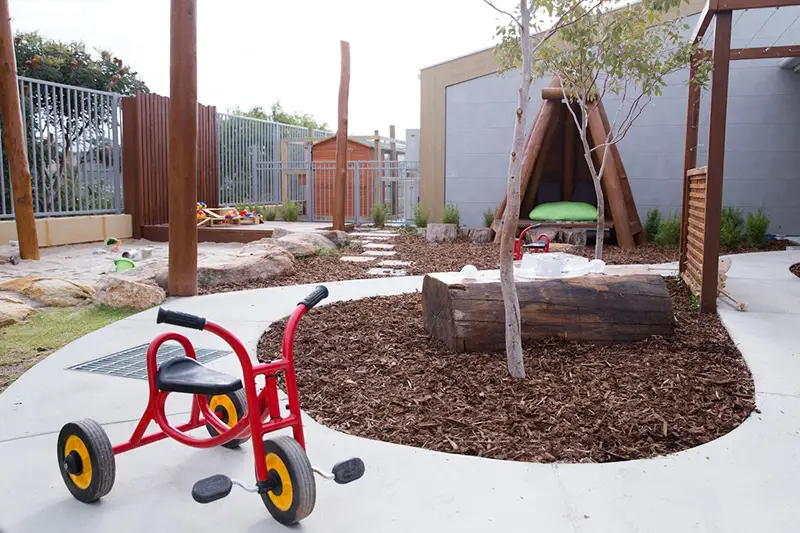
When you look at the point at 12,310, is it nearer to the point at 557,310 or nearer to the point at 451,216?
the point at 557,310

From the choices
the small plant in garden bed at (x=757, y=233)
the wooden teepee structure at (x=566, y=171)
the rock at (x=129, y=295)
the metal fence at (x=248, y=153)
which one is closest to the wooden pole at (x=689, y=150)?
the wooden teepee structure at (x=566, y=171)

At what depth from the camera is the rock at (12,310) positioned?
5.48 m

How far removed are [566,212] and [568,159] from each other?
55.2 inches

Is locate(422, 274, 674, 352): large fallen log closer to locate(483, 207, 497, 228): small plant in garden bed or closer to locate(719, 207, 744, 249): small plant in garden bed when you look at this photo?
locate(719, 207, 744, 249): small plant in garden bed

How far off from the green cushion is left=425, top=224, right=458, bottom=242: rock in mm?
1460

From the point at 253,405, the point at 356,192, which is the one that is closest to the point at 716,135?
the point at 253,405

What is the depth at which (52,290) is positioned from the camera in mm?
6402

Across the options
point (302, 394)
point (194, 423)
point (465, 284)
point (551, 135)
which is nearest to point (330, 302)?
point (465, 284)

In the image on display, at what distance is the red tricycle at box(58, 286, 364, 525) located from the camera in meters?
A: 2.24

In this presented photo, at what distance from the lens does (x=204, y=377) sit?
8.00ft

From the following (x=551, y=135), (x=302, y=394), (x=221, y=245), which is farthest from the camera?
(x=221, y=245)

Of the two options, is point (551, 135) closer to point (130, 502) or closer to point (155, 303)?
point (155, 303)

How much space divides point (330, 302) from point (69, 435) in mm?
3655

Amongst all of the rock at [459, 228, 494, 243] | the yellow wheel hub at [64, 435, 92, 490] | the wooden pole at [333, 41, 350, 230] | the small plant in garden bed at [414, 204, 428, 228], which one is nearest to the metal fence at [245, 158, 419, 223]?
the wooden pole at [333, 41, 350, 230]
